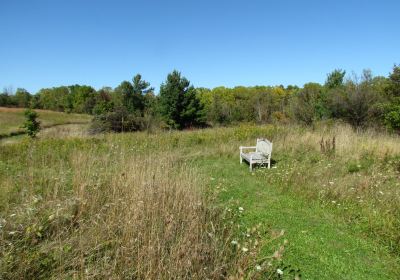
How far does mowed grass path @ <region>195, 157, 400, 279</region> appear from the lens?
10.6 feet

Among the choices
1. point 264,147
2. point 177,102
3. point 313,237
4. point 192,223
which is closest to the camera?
point 192,223

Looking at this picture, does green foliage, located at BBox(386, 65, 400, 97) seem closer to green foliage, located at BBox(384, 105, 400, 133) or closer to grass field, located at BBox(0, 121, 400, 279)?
green foliage, located at BBox(384, 105, 400, 133)

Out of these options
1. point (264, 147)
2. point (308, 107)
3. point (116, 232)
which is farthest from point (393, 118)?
point (116, 232)

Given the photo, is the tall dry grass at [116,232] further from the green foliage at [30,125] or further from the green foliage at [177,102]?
the green foliage at [177,102]

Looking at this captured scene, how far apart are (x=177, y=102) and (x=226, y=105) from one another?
11.1 metres

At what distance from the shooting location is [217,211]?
402 cm

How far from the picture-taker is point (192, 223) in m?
2.94

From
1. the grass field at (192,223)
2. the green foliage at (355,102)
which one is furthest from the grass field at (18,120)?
the grass field at (192,223)

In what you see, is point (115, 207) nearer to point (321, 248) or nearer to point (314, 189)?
point (321, 248)

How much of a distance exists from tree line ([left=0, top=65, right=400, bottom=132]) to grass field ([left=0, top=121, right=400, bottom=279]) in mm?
4629

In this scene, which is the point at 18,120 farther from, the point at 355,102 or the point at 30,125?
the point at 355,102

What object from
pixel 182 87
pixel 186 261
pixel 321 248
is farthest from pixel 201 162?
pixel 182 87

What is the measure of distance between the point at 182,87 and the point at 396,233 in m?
27.4

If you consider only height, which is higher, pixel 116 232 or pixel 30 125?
pixel 30 125
